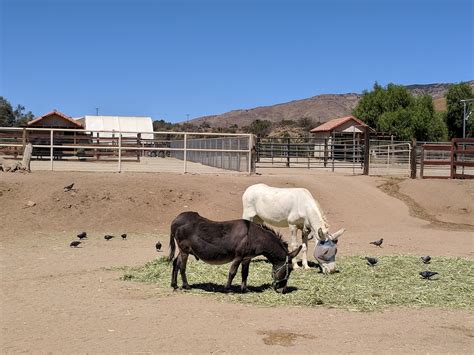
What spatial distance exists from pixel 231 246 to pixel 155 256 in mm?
3938

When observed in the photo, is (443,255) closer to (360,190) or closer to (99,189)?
(360,190)

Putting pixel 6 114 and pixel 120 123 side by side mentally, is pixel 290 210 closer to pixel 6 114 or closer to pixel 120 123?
pixel 120 123

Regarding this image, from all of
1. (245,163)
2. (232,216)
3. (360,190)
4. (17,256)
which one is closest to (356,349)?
(17,256)

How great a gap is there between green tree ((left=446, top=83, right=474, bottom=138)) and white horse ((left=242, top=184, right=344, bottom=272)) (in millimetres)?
61731

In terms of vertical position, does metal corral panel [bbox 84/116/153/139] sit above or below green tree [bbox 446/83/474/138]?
below

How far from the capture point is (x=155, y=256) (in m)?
12.1

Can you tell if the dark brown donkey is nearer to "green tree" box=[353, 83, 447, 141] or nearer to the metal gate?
the metal gate

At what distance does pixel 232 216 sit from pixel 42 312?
32.9ft

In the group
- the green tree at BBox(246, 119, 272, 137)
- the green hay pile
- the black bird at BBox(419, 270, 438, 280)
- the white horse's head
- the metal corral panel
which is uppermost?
the green tree at BBox(246, 119, 272, 137)

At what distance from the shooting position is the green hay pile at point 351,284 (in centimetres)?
809

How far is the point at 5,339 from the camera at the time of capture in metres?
6.15

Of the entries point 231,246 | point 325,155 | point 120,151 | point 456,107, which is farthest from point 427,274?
point 456,107

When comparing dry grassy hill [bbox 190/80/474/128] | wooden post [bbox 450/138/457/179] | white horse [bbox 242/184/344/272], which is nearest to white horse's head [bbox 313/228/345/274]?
white horse [bbox 242/184/344/272]

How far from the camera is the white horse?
1070 centimetres
